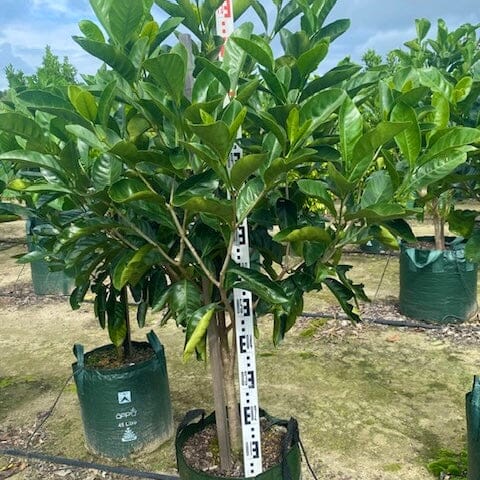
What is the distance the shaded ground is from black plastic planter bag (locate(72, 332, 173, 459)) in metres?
0.09

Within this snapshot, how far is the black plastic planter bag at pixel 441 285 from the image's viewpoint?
4.02 meters

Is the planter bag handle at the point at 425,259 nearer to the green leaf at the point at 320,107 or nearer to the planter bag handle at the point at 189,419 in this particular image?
the planter bag handle at the point at 189,419

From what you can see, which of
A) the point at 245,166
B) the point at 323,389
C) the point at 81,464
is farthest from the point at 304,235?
the point at 323,389

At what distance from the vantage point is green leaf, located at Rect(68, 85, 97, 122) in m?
1.29

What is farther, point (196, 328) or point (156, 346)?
point (156, 346)

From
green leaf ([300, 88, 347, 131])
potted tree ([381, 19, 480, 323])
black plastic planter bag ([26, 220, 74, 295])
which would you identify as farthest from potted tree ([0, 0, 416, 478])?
black plastic planter bag ([26, 220, 74, 295])

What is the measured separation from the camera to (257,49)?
4.19 ft

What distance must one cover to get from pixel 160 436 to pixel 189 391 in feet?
1.83

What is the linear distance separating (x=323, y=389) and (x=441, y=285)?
1386mm

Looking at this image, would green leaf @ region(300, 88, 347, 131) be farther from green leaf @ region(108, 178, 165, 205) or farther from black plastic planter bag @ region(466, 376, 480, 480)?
black plastic planter bag @ region(466, 376, 480, 480)

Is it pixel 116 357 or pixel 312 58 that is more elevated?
pixel 312 58

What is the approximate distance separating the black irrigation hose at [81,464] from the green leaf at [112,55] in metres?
1.86

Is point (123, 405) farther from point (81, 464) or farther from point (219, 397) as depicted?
point (219, 397)

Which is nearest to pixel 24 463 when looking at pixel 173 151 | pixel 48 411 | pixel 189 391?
pixel 48 411
